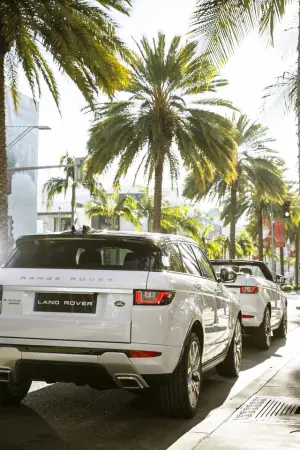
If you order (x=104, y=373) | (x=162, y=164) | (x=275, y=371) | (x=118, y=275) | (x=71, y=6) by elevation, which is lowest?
(x=275, y=371)

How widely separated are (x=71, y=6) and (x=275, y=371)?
8610 millimetres

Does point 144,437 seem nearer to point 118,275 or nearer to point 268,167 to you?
point 118,275

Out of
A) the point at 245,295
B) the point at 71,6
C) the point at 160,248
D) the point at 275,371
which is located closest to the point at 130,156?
the point at 71,6

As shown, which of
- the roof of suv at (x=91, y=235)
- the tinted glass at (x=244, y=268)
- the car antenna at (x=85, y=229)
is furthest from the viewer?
the tinted glass at (x=244, y=268)

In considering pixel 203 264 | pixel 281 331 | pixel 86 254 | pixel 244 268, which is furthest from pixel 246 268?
pixel 86 254

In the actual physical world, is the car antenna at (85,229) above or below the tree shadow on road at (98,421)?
above

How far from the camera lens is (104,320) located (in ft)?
19.2

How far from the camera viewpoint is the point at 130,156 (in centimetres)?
2248

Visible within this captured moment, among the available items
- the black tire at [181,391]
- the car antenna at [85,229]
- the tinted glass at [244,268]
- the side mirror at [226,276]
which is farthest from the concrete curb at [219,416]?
the tinted glass at [244,268]

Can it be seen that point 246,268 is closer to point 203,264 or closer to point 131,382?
point 203,264

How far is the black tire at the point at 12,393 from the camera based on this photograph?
6627 mm

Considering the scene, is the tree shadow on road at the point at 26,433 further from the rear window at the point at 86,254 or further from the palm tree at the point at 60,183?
the palm tree at the point at 60,183

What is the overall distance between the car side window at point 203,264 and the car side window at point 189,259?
190 mm

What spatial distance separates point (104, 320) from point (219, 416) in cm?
159
